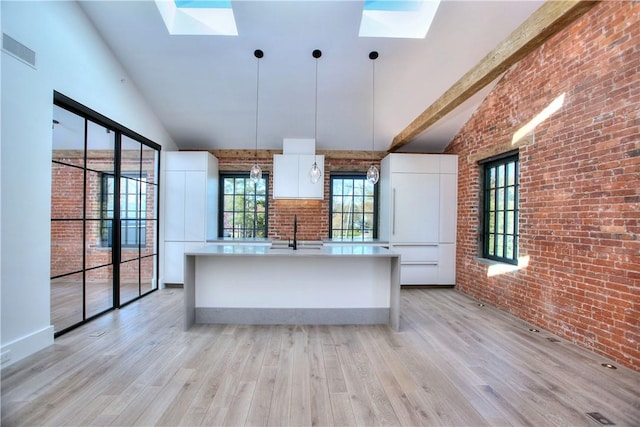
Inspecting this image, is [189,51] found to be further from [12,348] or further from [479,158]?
[479,158]

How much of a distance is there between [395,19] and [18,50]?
384 cm

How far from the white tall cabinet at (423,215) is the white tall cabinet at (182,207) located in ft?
11.1

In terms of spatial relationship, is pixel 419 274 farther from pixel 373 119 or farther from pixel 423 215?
pixel 373 119

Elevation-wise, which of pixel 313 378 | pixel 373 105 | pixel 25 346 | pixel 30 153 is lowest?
pixel 313 378

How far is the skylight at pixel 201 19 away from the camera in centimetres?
348

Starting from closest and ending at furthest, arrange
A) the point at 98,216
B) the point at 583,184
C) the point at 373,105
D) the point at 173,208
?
the point at 583,184, the point at 98,216, the point at 373,105, the point at 173,208

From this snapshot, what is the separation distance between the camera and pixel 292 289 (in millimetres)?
3547

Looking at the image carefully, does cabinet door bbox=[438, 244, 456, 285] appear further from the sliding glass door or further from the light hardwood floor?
the sliding glass door

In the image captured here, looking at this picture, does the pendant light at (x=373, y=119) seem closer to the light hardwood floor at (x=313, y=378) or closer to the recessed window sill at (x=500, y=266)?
the light hardwood floor at (x=313, y=378)

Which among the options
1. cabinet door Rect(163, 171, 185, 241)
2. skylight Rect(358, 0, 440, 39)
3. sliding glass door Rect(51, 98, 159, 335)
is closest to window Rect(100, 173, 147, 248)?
sliding glass door Rect(51, 98, 159, 335)

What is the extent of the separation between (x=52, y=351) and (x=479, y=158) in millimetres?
5923

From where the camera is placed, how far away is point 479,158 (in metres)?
4.66

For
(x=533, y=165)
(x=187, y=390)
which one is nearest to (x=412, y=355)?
(x=187, y=390)

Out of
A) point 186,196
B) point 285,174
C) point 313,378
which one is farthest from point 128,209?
point 313,378
